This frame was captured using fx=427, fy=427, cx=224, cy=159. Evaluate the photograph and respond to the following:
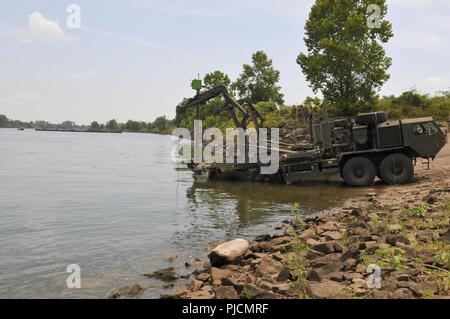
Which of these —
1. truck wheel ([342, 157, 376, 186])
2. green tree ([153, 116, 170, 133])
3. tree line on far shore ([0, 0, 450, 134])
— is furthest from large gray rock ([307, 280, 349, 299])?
green tree ([153, 116, 170, 133])

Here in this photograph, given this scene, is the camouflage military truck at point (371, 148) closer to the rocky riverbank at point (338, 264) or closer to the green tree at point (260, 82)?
the rocky riverbank at point (338, 264)

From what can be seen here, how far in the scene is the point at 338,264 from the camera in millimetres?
7156

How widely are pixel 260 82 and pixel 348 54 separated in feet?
102

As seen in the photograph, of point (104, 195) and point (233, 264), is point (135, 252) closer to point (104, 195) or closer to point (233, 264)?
point (233, 264)

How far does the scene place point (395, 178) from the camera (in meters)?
19.1

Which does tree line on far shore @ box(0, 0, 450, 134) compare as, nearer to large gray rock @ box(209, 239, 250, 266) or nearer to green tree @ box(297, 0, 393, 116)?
green tree @ box(297, 0, 393, 116)

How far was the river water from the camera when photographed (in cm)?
870

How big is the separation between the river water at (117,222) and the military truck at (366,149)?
99 cm

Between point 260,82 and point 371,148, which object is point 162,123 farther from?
point 371,148

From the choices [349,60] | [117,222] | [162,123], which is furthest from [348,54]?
[162,123]

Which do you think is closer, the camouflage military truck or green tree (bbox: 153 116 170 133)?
the camouflage military truck

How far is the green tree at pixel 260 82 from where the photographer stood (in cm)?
Result: 6325

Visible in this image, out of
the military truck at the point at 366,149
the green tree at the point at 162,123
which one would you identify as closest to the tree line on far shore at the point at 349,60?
the military truck at the point at 366,149

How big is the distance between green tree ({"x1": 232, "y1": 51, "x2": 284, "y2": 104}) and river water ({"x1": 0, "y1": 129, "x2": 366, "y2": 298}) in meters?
40.4
